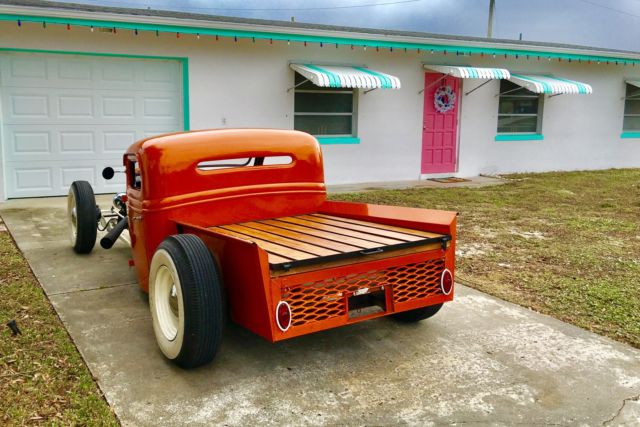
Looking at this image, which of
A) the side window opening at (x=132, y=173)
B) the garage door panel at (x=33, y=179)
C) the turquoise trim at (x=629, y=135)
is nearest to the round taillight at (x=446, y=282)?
the side window opening at (x=132, y=173)

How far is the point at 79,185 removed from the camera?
5.79m

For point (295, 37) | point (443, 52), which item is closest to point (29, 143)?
point (295, 37)

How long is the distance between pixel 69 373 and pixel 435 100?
1073 centimetres

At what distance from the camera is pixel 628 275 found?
528cm

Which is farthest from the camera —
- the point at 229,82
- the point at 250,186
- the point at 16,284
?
the point at 229,82

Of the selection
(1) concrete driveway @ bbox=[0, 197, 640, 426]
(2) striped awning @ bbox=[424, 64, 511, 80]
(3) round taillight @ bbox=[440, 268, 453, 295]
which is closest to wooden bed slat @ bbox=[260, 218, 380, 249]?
(3) round taillight @ bbox=[440, 268, 453, 295]

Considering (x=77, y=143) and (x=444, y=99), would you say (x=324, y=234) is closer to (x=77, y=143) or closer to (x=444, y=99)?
(x=77, y=143)

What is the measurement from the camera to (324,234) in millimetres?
3779

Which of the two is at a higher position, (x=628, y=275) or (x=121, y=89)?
(x=121, y=89)

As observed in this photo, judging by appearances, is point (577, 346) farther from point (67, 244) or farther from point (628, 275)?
point (67, 244)

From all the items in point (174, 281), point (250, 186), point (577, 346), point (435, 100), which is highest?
point (435, 100)

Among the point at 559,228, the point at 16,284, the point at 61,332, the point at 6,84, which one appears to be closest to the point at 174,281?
the point at 61,332

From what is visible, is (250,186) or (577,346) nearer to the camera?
(577,346)

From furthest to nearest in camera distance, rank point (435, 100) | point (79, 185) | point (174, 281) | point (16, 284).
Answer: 1. point (435, 100)
2. point (79, 185)
3. point (16, 284)
4. point (174, 281)
